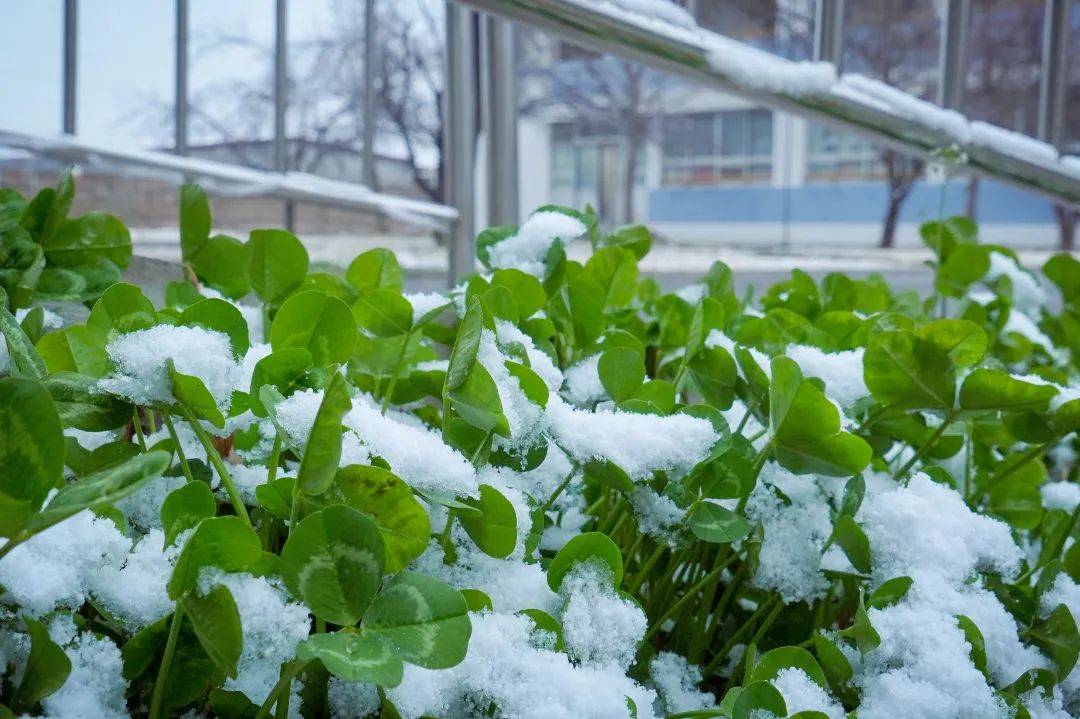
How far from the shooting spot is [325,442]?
18 centimetres

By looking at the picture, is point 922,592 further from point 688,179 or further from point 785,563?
point 688,179

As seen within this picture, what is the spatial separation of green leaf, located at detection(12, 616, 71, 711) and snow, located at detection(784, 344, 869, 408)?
10.1 inches

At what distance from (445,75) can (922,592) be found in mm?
1242

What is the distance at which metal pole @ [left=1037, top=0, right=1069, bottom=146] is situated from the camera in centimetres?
97

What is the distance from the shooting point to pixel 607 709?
0.71ft

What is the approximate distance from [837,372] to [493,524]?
6.9 inches

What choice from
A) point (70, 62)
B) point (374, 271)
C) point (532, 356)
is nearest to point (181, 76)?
point (70, 62)

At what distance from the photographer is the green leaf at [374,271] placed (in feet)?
1.26

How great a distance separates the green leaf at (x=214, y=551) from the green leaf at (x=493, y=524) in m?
0.06

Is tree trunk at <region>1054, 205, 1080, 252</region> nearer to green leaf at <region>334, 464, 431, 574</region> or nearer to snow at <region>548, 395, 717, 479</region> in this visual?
snow at <region>548, 395, 717, 479</region>

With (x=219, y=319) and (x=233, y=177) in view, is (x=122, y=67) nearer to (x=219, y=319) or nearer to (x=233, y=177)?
(x=233, y=177)

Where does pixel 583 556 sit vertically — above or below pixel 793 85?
below

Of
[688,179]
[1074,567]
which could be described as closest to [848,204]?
[688,179]

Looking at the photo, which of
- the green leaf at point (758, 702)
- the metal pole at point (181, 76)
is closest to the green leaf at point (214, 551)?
the green leaf at point (758, 702)
